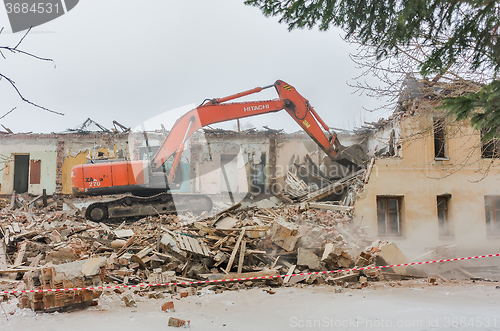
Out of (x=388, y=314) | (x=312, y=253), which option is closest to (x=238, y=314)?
(x=388, y=314)

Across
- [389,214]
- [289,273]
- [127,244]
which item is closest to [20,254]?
[127,244]

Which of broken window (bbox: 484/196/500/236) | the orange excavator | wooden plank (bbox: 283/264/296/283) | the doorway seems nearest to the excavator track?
the orange excavator

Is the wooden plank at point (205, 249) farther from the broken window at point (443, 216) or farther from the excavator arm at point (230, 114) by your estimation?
the broken window at point (443, 216)

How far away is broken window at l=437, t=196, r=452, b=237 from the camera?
543 inches

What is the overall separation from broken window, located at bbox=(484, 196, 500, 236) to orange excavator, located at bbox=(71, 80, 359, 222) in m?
7.05

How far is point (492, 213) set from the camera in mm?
13938

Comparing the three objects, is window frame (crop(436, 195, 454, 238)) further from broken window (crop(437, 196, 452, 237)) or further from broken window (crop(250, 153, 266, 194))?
broken window (crop(250, 153, 266, 194))

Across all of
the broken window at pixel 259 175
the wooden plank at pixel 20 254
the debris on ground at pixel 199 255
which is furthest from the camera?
the broken window at pixel 259 175

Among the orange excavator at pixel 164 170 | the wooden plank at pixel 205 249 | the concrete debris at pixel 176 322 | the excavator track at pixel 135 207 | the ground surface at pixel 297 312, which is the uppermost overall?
the orange excavator at pixel 164 170

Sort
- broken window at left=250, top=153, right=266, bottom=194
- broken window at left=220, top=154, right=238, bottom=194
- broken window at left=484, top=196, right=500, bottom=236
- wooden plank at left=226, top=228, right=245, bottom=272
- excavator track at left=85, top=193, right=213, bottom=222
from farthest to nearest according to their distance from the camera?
broken window at left=220, top=154, right=238, bottom=194, broken window at left=250, top=153, right=266, bottom=194, broken window at left=484, top=196, right=500, bottom=236, excavator track at left=85, top=193, right=213, bottom=222, wooden plank at left=226, top=228, right=245, bottom=272

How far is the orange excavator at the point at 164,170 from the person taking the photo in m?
12.4

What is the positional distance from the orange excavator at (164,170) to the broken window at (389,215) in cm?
362

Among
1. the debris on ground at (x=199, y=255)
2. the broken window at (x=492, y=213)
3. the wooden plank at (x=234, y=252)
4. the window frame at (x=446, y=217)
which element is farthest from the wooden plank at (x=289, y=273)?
the broken window at (x=492, y=213)

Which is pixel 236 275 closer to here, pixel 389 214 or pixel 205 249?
pixel 205 249
